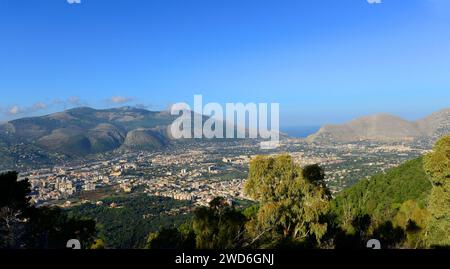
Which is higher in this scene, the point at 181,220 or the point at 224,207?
the point at 224,207

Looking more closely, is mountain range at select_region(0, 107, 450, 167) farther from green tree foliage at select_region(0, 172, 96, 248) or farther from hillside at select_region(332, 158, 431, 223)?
green tree foliage at select_region(0, 172, 96, 248)

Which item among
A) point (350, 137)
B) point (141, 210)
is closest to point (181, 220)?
point (141, 210)

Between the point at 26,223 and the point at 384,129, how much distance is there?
12704cm

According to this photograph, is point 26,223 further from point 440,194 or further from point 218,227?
point 440,194

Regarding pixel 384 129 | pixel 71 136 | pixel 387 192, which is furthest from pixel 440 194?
pixel 384 129

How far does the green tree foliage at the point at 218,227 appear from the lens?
27.2 feet

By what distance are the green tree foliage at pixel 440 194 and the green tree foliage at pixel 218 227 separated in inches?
188

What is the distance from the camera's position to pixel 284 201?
9.92m

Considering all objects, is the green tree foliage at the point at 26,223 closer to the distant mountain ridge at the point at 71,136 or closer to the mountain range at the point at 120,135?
the mountain range at the point at 120,135

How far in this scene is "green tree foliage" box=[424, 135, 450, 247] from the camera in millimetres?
8773

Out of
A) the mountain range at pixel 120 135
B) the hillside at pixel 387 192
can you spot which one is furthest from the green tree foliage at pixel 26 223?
the mountain range at pixel 120 135
